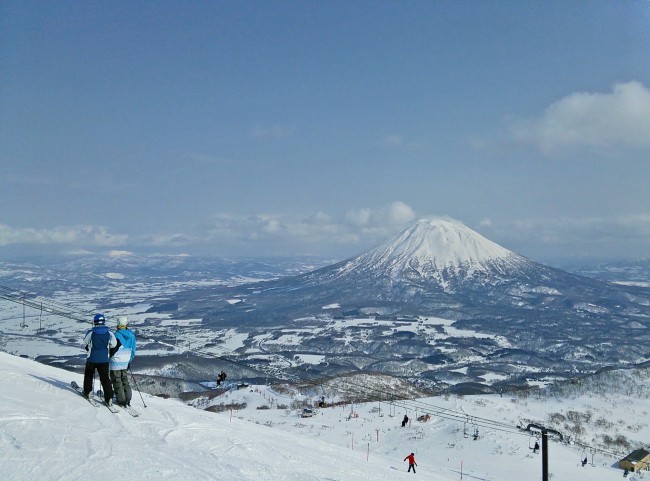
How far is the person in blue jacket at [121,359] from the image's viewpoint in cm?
884

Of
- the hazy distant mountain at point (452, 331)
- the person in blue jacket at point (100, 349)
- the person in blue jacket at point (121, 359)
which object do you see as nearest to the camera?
the person in blue jacket at point (100, 349)

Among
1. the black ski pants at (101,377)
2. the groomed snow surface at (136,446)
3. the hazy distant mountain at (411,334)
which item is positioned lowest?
the hazy distant mountain at (411,334)

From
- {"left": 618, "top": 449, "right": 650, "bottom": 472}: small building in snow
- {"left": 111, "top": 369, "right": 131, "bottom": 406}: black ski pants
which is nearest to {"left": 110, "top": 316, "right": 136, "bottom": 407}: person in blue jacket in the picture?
{"left": 111, "top": 369, "right": 131, "bottom": 406}: black ski pants

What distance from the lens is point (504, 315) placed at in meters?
171

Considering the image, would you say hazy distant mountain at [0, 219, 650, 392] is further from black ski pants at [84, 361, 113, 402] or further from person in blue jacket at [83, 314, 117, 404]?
person in blue jacket at [83, 314, 117, 404]

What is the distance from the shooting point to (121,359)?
29.1ft

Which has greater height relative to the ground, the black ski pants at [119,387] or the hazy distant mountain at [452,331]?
the black ski pants at [119,387]

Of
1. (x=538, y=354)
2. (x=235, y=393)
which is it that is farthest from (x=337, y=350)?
(x=235, y=393)

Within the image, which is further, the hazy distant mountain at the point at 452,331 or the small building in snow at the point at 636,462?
the hazy distant mountain at the point at 452,331

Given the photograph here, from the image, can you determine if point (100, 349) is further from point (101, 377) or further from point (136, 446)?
point (136, 446)

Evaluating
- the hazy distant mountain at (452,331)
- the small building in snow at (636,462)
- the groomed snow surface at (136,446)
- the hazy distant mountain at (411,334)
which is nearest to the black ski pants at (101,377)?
the groomed snow surface at (136,446)

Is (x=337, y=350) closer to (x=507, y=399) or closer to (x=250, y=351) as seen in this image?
(x=250, y=351)

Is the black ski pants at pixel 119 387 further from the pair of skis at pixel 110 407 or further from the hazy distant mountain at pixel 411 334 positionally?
the hazy distant mountain at pixel 411 334

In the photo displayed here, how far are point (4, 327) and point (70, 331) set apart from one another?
12.7 meters
